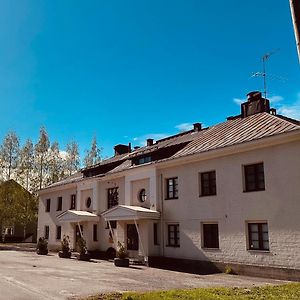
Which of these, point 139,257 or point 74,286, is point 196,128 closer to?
point 139,257

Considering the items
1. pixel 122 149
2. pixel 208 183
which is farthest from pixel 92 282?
pixel 122 149

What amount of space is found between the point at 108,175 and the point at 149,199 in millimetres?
4834

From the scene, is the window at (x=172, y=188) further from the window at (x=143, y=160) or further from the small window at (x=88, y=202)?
the small window at (x=88, y=202)

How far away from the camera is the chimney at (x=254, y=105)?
21188 mm

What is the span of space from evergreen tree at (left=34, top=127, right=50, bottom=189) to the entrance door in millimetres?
23324

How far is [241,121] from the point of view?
21.4 meters

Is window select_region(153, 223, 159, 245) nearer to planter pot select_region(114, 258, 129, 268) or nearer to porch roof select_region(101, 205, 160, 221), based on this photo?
porch roof select_region(101, 205, 160, 221)

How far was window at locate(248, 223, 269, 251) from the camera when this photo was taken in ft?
54.4

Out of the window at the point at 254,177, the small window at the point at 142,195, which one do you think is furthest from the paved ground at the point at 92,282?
the small window at the point at 142,195

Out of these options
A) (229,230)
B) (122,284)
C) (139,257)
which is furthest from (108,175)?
(122,284)

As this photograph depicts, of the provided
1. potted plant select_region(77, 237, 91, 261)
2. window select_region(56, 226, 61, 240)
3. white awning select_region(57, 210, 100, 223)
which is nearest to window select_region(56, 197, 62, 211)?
window select_region(56, 226, 61, 240)

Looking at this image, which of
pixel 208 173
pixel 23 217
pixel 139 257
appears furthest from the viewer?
pixel 23 217

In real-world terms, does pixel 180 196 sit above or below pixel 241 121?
below

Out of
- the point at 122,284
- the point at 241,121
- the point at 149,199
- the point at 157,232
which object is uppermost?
the point at 241,121
